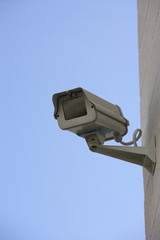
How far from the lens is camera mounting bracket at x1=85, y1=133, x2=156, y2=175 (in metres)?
2.16

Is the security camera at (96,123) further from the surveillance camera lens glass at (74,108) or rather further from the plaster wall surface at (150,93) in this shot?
the plaster wall surface at (150,93)

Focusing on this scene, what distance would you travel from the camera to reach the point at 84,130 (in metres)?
2.13

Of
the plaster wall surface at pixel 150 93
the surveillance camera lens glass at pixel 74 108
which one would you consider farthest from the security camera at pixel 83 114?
the plaster wall surface at pixel 150 93

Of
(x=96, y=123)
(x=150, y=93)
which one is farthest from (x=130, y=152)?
(x=150, y=93)

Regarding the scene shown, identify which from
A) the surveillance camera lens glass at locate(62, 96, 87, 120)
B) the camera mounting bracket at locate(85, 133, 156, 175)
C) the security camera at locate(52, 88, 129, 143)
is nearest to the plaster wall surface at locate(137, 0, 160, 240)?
the camera mounting bracket at locate(85, 133, 156, 175)

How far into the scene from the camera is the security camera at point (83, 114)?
2055 mm

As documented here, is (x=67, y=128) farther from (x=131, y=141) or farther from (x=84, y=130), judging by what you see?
(x=131, y=141)

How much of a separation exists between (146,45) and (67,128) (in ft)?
2.52

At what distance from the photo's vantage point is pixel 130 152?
2.20m

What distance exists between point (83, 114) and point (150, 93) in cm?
44

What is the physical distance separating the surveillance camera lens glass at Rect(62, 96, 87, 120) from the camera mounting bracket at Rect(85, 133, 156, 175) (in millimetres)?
112

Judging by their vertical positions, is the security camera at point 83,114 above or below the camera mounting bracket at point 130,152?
above

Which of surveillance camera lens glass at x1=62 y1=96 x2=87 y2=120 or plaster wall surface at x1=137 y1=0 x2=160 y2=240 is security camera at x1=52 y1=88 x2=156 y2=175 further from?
plaster wall surface at x1=137 y1=0 x2=160 y2=240

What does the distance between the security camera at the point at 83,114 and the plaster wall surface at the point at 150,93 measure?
0.68 ft
